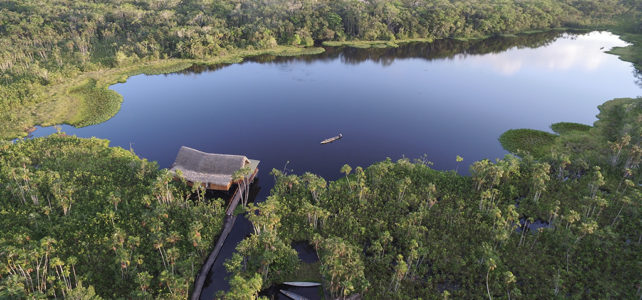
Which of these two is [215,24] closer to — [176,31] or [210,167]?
[176,31]

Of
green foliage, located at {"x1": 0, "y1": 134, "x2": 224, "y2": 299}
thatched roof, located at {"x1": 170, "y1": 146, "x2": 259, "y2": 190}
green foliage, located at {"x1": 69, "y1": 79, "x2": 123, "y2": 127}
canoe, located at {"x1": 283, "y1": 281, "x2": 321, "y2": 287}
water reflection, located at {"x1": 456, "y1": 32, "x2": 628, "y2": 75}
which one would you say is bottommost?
canoe, located at {"x1": 283, "y1": 281, "x2": 321, "y2": 287}

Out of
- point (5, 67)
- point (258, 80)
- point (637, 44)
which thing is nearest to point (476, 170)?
point (258, 80)

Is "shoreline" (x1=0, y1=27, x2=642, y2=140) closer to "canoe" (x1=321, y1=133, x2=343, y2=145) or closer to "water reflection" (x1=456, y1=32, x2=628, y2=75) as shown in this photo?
"water reflection" (x1=456, y1=32, x2=628, y2=75)

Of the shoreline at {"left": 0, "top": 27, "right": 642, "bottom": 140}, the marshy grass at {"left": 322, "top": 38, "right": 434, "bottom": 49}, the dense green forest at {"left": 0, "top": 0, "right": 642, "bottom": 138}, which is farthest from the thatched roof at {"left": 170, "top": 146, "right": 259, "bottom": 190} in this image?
the marshy grass at {"left": 322, "top": 38, "right": 434, "bottom": 49}

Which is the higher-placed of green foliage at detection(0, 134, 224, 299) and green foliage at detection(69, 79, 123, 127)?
green foliage at detection(69, 79, 123, 127)

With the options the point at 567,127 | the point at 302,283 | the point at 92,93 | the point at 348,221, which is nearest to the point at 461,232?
the point at 348,221

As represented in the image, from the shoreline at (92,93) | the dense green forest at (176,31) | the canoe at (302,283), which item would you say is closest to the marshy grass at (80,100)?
the shoreline at (92,93)

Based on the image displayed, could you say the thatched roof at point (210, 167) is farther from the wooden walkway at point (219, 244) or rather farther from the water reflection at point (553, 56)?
the water reflection at point (553, 56)
